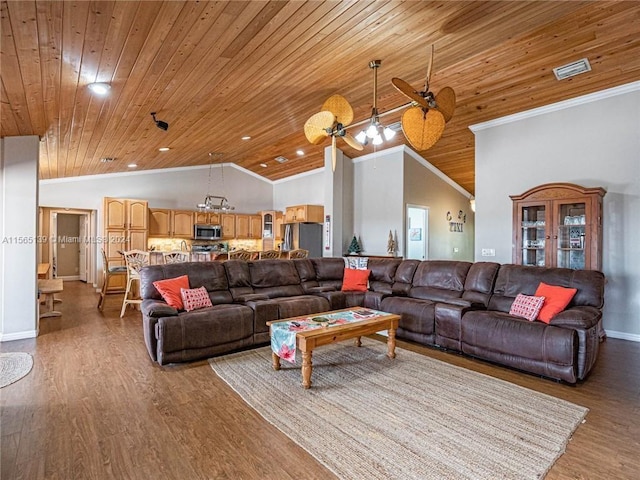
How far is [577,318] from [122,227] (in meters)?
8.28

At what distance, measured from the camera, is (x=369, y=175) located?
8000mm

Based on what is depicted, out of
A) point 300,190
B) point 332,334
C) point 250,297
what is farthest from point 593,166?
point 300,190

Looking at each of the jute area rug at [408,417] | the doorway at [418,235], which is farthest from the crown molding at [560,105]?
the jute area rug at [408,417]

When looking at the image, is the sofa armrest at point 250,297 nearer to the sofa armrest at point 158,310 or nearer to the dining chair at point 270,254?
the sofa armrest at point 158,310

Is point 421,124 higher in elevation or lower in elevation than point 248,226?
higher

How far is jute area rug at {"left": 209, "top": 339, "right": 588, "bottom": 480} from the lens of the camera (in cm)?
203

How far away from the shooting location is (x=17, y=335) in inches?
173

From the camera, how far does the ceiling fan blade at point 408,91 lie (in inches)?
111

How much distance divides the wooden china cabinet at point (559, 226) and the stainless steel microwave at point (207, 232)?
6923 millimetres

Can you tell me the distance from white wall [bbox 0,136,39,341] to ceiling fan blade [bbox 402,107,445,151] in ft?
14.9

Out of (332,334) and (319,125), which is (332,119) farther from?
(332,334)

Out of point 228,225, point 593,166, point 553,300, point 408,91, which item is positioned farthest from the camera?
Result: point 228,225

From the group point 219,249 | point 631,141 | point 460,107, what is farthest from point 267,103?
point 219,249

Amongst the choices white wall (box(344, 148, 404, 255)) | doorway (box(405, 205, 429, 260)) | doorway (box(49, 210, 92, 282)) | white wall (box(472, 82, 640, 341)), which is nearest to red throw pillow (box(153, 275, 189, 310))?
white wall (box(344, 148, 404, 255))
